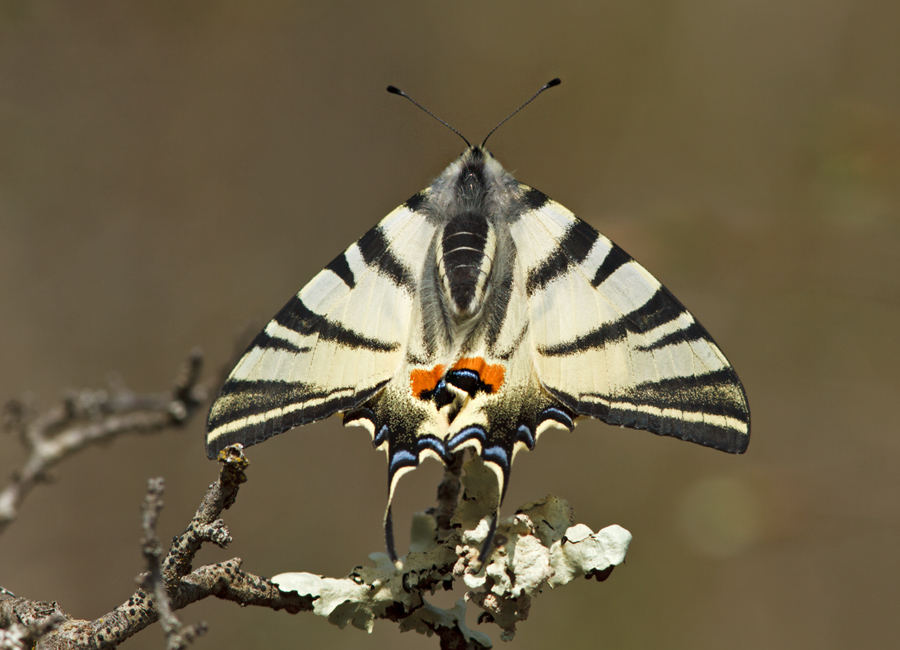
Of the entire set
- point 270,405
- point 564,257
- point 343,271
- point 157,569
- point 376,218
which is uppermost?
point 376,218

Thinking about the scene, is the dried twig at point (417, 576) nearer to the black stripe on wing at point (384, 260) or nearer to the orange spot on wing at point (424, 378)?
the orange spot on wing at point (424, 378)

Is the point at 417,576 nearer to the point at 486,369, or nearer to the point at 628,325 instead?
the point at 486,369

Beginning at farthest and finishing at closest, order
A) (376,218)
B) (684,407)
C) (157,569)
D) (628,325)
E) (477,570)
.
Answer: (376,218) < (628,325) < (684,407) < (477,570) < (157,569)

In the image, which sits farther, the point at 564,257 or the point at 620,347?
the point at 564,257

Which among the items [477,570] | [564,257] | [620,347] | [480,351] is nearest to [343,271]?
[480,351]

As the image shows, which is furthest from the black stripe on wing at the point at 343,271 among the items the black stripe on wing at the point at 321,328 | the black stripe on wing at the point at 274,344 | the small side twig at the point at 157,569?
the small side twig at the point at 157,569

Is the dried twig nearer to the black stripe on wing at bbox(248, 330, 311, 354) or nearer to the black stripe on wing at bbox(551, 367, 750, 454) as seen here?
the black stripe on wing at bbox(551, 367, 750, 454)

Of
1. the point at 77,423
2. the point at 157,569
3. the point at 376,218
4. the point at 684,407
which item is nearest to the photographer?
the point at 77,423
